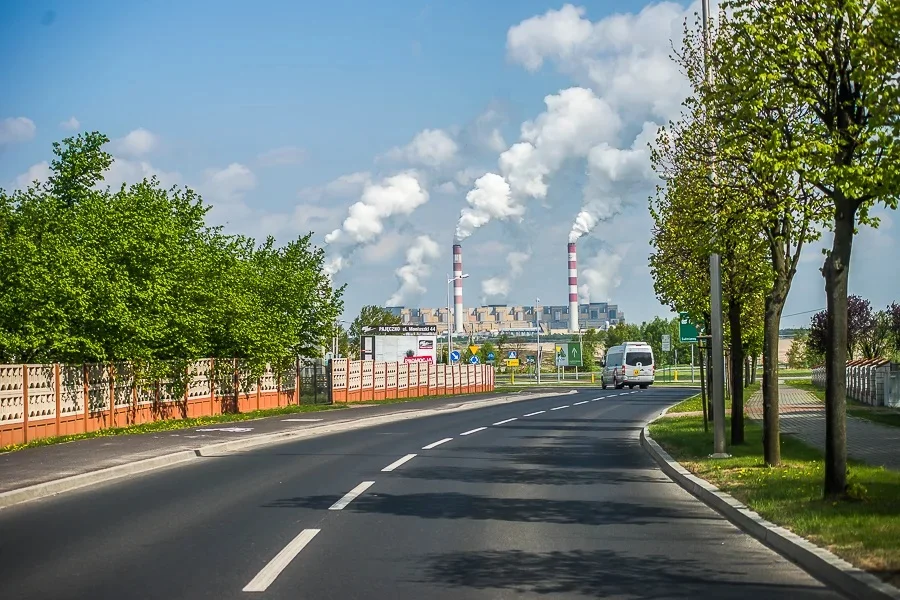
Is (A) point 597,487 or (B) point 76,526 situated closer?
(B) point 76,526

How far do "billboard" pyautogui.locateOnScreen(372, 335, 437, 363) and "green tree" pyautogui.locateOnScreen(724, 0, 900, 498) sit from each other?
62.1 m

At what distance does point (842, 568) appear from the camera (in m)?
7.76

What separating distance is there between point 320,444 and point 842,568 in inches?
652

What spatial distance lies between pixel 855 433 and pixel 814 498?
12.1 meters

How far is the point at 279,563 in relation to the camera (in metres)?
8.80

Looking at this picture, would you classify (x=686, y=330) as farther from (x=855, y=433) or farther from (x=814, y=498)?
(x=814, y=498)

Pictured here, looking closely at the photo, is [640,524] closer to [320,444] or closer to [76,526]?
[76,526]

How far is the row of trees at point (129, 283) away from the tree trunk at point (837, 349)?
19.9 meters

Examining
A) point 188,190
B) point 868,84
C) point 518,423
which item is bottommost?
point 518,423

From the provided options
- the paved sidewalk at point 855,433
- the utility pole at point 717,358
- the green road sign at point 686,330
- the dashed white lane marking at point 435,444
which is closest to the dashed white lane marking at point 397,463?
the dashed white lane marking at point 435,444

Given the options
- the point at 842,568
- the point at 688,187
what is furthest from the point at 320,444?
the point at 842,568

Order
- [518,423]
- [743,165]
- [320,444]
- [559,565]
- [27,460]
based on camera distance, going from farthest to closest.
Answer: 1. [518,423]
2. [320,444]
3. [27,460]
4. [743,165]
5. [559,565]

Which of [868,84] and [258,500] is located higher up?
[868,84]

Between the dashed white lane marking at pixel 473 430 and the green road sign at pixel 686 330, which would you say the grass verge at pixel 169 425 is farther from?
the green road sign at pixel 686 330
